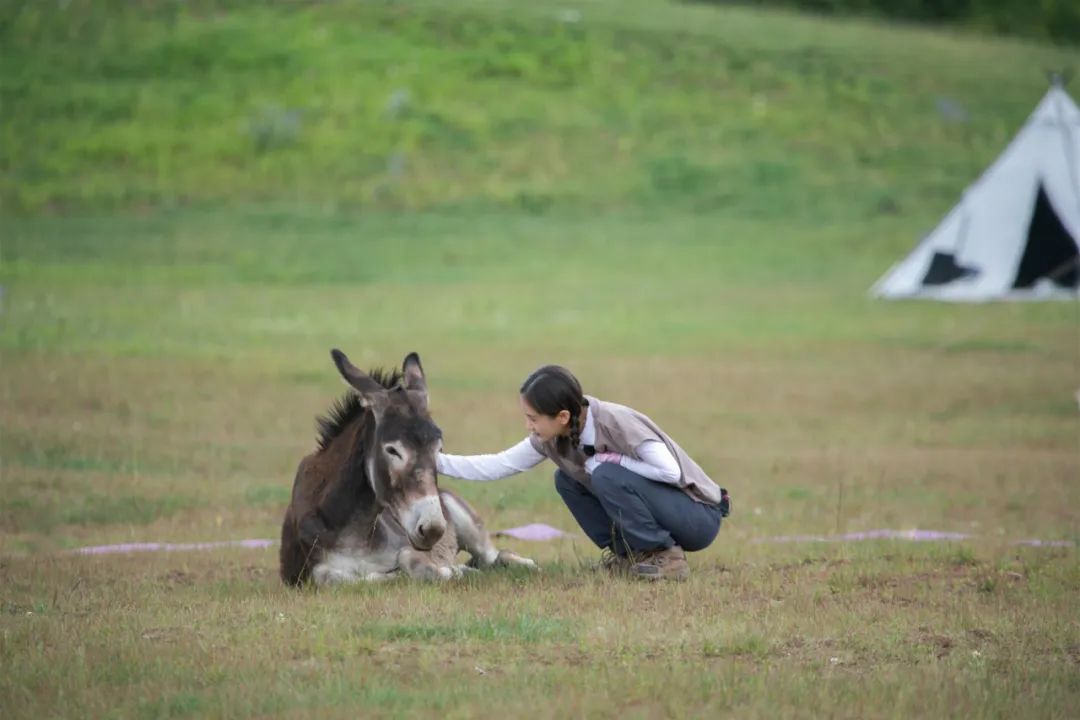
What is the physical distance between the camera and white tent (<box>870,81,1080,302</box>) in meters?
34.8

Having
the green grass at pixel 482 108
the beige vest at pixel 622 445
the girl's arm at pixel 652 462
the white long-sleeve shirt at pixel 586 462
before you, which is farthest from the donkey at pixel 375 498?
the green grass at pixel 482 108

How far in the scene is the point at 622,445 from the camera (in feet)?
30.9

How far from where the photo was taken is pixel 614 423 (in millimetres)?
9430

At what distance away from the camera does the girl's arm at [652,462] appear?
936cm

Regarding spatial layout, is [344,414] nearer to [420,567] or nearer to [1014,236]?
[420,567]

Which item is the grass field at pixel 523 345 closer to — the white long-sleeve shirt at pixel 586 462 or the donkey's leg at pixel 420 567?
the donkey's leg at pixel 420 567

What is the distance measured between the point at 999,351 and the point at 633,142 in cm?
2810

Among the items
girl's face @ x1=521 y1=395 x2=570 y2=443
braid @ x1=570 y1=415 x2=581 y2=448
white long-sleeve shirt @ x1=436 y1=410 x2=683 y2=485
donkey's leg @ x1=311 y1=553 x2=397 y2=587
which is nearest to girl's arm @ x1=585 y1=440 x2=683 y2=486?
white long-sleeve shirt @ x1=436 y1=410 x2=683 y2=485

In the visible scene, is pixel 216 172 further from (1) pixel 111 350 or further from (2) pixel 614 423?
(2) pixel 614 423

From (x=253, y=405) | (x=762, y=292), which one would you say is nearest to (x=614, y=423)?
(x=253, y=405)

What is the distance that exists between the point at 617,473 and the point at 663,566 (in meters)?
0.73

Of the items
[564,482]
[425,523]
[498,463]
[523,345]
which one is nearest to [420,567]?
[498,463]

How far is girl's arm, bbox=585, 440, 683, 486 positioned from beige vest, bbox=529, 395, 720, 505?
35 mm

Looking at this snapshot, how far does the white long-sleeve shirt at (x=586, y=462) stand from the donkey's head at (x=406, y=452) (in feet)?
1.12
